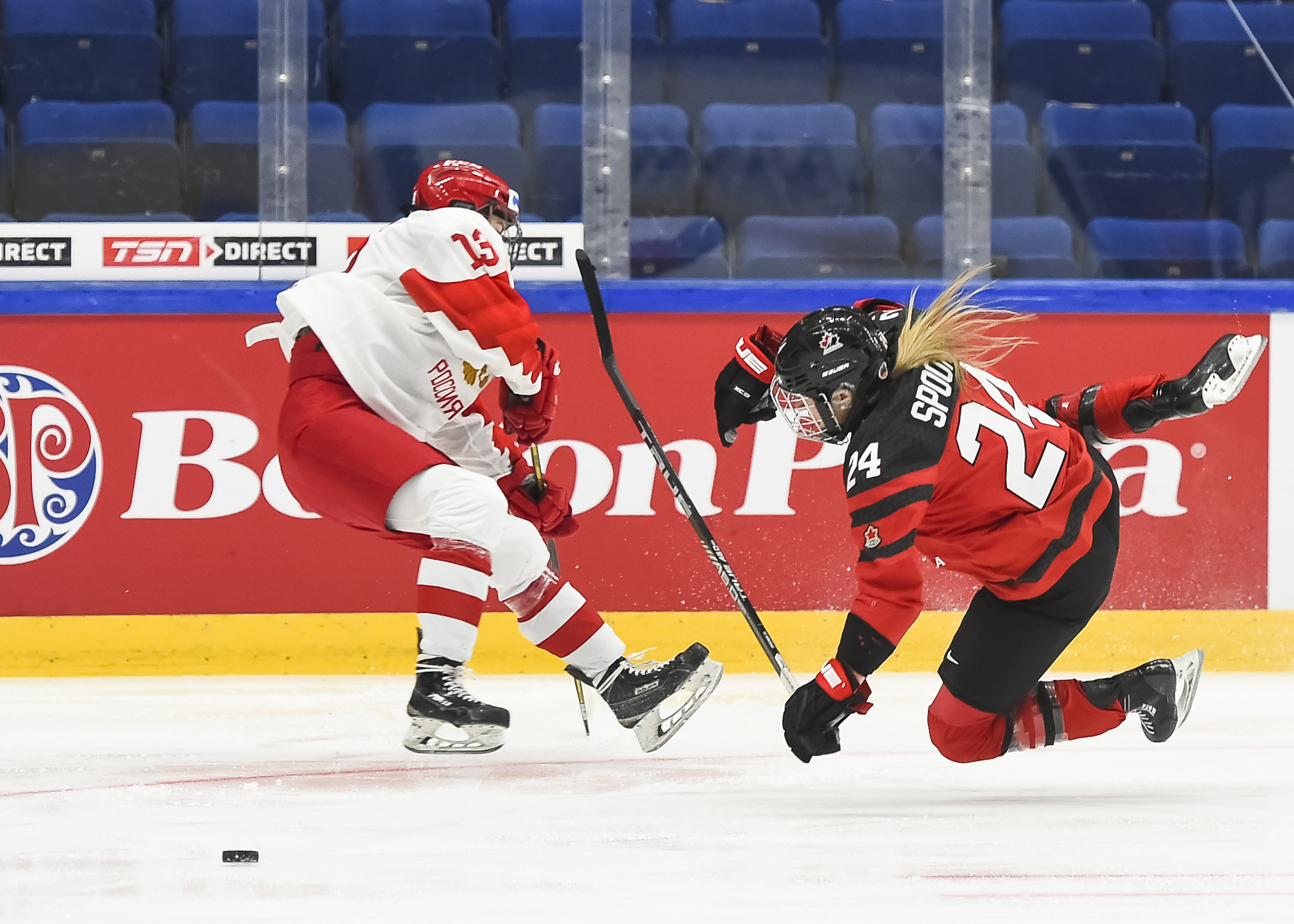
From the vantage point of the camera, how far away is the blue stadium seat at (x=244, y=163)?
14.4 feet

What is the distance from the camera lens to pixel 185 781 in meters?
2.70

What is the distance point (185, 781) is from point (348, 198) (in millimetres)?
2195

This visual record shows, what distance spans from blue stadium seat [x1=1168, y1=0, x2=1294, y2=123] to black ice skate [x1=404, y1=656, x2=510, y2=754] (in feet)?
11.0

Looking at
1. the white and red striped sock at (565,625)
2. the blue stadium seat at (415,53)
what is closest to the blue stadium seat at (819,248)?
the blue stadium seat at (415,53)

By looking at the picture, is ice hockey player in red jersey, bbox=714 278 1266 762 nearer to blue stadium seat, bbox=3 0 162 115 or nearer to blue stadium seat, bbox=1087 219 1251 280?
blue stadium seat, bbox=1087 219 1251 280

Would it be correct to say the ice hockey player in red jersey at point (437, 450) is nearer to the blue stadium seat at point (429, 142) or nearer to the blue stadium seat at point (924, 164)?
the blue stadium seat at point (429, 142)

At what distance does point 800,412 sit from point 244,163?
8.56 ft

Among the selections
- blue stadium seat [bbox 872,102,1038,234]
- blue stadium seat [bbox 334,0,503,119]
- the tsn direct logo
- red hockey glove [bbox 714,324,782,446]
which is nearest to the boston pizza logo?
the tsn direct logo

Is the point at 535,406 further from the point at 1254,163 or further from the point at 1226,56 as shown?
the point at 1226,56

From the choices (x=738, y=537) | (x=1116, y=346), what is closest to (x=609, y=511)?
(x=738, y=537)

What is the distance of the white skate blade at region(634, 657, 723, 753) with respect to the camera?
9.02 ft

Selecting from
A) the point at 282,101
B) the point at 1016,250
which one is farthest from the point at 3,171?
the point at 1016,250

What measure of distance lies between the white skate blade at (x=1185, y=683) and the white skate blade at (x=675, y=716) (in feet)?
2.67

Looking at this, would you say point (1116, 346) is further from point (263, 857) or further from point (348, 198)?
point (263, 857)
